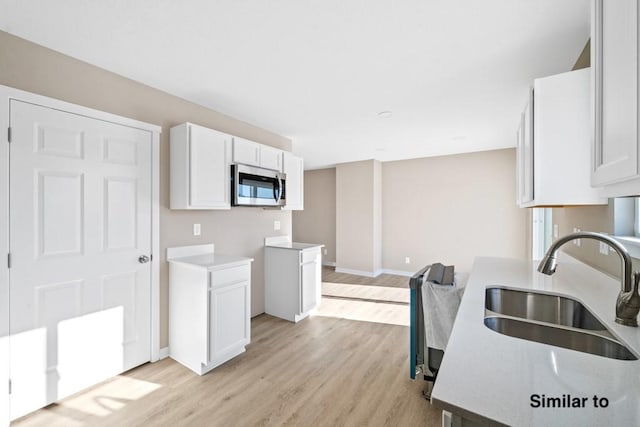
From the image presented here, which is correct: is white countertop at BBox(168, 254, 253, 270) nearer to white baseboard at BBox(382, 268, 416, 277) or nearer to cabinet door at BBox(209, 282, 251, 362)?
cabinet door at BBox(209, 282, 251, 362)

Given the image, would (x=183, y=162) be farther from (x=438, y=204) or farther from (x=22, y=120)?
(x=438, y=204)

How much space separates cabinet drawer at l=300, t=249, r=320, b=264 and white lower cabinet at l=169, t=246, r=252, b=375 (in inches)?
36.3

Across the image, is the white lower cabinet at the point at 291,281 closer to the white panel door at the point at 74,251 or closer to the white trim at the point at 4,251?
the white panel door at the point at 74,251

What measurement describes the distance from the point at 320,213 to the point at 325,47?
515 centimetres

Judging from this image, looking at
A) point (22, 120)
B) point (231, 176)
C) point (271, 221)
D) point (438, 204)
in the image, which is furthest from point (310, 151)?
point (22, 120)

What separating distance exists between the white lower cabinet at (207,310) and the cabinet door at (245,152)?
1070 millimetres

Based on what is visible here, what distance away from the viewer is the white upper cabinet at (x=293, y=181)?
372 centimetres

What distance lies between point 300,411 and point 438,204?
180 inches

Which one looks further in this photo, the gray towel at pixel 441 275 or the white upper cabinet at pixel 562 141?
the gray towel at pixel 441 275

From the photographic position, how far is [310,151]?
4996 mm

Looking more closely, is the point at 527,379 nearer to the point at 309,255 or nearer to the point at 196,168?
the point at 196,168

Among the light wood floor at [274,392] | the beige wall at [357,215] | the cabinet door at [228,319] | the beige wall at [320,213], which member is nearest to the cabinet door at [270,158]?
the cabinet door at [228,319]

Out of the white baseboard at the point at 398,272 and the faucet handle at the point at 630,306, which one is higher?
the faucet handle at the point at 630,306

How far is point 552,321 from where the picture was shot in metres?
1.50
